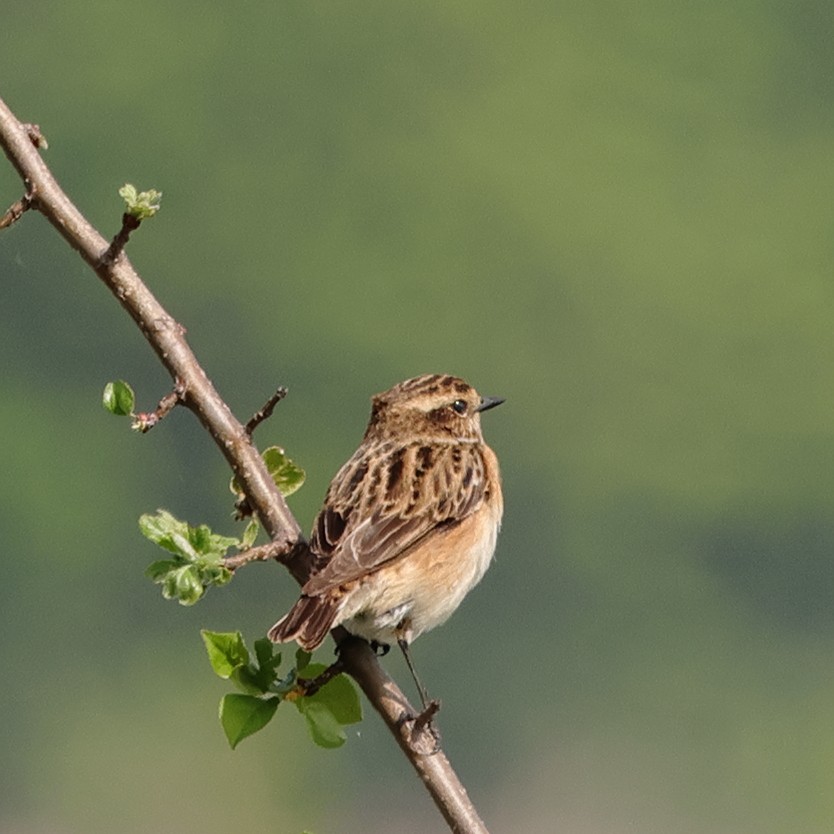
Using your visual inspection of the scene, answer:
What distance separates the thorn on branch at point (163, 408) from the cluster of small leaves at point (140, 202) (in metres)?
0.34

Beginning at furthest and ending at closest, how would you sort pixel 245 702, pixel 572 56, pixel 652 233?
pixel 572 56, pixel 652 233, pixel 245 702

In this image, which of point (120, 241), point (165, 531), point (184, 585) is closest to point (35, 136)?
point (120, 241)

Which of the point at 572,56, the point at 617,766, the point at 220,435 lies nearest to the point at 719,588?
the point at 617,766

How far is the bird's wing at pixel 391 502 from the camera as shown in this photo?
5.85 metres

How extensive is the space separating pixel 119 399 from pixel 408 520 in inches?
81.2

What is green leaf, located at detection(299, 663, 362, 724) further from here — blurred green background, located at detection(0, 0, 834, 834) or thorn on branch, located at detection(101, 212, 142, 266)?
blurred green background, located at detection(0, 0, 834, 834)

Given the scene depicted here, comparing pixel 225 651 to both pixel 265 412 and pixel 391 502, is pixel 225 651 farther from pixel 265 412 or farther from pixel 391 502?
pixel 391 502

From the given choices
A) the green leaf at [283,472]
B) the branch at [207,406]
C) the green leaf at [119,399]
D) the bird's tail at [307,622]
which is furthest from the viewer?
the bird's tail at [307,622]

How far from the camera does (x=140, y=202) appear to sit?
4.37 metres

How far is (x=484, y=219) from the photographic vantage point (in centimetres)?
6794

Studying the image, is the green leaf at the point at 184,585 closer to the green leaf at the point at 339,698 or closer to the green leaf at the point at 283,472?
the green leaf at the point at 339,698

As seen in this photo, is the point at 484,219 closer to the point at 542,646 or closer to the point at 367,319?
the point at 367,319

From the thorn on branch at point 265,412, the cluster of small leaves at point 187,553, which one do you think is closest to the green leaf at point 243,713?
the cluster of small leaves at point 187,553

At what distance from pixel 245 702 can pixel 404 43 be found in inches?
2899
